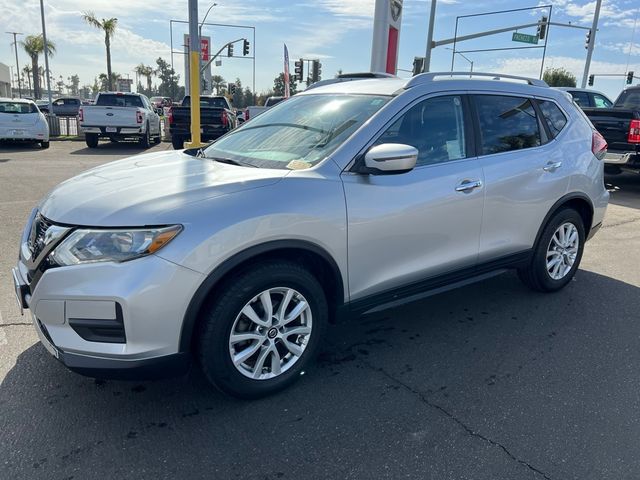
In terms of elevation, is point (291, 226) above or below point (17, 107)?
below

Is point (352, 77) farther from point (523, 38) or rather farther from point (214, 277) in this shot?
point (523, 38)

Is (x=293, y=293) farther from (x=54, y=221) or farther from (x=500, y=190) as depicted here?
(x=500, y=190)

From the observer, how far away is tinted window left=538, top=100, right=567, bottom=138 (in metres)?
4.42

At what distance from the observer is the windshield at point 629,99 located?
39.7ft

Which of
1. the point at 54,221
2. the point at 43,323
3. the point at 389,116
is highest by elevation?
the point at 389,116

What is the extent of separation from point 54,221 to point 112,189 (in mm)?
337

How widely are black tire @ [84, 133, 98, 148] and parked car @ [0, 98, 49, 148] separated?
1235 millimetres

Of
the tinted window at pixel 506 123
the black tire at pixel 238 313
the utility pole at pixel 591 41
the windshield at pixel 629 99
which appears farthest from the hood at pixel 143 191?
the utility pole at pixel 591 41

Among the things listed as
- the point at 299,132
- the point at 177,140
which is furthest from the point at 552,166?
the point at 177,140

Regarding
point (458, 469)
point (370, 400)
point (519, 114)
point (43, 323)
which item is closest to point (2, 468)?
point (43, 323)

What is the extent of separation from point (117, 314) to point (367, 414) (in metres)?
1.41

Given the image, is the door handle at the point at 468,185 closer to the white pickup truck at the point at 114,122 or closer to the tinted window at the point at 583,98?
the tinted window at the point at 583,98

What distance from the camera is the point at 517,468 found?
8.04ft

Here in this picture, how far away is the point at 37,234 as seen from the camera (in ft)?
9.27
